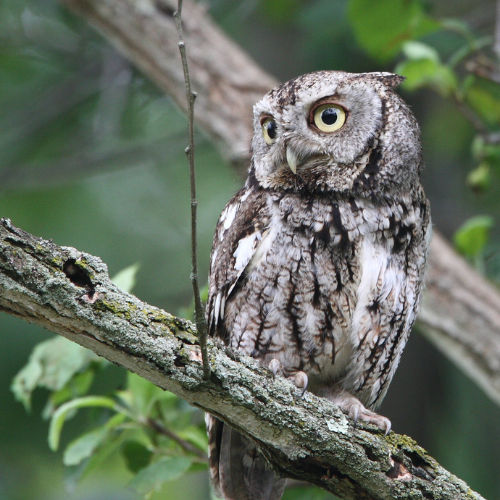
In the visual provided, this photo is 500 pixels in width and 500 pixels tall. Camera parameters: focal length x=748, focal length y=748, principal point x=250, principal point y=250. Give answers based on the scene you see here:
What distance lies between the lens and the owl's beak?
8.98ft

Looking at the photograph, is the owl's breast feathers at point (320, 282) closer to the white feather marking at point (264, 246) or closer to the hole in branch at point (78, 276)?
the white feather marking at point (264, 246)

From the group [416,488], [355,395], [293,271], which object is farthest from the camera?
[355,395]

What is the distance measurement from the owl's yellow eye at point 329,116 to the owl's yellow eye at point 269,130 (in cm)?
16

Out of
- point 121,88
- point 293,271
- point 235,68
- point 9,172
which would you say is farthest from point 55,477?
point 293,271

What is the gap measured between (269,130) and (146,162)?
3.10 meters

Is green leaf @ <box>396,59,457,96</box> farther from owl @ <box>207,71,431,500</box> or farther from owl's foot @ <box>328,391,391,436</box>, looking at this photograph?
owl's foot @ <box>328,391,391,436</box>

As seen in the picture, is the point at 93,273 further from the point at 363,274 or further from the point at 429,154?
the point at 429,154

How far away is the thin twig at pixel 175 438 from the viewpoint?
3.09 meters

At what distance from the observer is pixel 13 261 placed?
70.5 inches

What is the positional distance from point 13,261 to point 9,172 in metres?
3.76

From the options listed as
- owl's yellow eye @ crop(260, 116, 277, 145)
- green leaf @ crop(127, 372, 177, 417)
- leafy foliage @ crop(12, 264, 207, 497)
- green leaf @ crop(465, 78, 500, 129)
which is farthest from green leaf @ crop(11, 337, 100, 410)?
green leaf @ crop(465, 78, 500, 129)

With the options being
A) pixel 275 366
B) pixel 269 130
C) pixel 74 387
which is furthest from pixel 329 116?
pixel 74 387

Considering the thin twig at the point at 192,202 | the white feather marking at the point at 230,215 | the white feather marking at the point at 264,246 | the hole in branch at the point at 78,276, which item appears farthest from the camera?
the white feather marking at the point at 230,215

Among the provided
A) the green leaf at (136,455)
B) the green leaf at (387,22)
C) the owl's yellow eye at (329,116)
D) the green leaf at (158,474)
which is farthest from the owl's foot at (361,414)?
the green leaf at (387,22)
